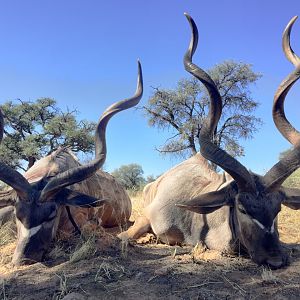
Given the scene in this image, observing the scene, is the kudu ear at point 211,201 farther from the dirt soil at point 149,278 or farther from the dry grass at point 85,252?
the dry grass at point 85,252

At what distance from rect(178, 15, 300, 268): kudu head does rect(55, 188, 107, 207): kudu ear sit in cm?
109

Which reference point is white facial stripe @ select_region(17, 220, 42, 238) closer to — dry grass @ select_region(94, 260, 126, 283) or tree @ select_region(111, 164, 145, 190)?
dry grass @ select_region(94, 260, 126, 283)

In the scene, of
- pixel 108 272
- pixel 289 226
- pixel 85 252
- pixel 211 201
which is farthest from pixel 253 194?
pixel 289 226

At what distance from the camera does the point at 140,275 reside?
4027 mm

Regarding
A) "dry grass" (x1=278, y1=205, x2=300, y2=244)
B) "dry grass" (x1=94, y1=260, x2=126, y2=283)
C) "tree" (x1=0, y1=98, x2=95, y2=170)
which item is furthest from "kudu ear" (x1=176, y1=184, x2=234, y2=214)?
"tree" (x1=0, y1=98, x2=95, y2=170)

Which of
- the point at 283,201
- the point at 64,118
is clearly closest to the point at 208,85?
the point at 283,201

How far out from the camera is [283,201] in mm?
4734

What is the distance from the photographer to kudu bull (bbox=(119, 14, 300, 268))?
4.43m

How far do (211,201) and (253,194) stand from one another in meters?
0.43

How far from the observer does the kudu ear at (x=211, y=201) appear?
4.73m

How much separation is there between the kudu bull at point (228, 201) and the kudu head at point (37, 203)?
0.98 m

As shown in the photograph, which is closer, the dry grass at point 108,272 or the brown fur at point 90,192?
the dry grass at point 108,272

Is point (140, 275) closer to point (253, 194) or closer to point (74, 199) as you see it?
point (253, 194)

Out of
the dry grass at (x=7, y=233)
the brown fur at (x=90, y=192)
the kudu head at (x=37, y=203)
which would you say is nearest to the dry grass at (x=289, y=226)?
the brown fur at (x=90, y=192)
